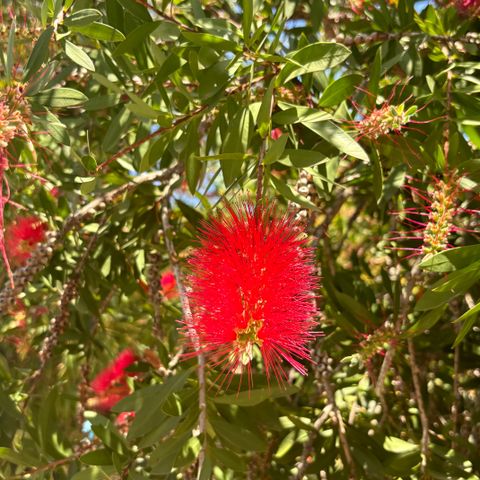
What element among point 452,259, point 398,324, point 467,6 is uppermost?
point 467,6

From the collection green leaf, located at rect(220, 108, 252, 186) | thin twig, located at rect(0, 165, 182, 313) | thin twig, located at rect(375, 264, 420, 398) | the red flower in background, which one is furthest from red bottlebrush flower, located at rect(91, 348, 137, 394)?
green leaf, located at rect(220, 108, 252, 186)

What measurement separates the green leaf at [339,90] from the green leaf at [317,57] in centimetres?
10

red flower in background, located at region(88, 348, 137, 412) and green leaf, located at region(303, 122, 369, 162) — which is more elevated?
green leaf, located at region(303, 122, 369, 162)

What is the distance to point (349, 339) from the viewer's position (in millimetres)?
1834

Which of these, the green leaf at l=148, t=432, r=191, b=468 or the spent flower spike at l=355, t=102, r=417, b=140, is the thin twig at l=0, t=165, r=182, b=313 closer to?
the green leaf at l=148, t=432, r=191, b=468

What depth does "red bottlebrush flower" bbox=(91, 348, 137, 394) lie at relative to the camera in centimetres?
232

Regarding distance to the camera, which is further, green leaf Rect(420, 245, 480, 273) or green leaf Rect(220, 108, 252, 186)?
green leaf Rect(220, 108, 252, 186)

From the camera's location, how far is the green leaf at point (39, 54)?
1227mm

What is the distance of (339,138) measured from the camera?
1206 millimetres

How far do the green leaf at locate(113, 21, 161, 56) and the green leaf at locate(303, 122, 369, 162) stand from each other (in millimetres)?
323

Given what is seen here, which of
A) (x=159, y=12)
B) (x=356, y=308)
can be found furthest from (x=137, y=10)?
(x=356, y=308)

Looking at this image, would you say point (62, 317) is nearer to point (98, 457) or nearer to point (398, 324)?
point (98, 457)

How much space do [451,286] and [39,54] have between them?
30.7 inches

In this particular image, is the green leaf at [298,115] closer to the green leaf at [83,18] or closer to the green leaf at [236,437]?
the green leaf at [83,18]
